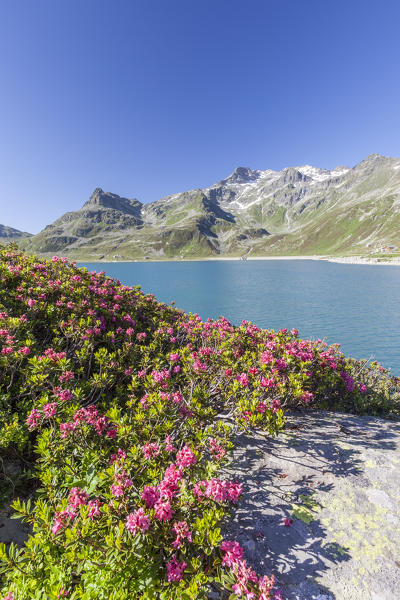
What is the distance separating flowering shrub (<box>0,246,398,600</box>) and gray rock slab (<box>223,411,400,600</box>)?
509mm

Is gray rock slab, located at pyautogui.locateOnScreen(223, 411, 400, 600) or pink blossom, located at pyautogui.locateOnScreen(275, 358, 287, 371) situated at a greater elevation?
pink blossom, located at pyautogui.locateOnScreen(275, 358, 287, 371)

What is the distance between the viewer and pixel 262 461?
576 centimetres

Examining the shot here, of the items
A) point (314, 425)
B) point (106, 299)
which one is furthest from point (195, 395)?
point (106, 299)

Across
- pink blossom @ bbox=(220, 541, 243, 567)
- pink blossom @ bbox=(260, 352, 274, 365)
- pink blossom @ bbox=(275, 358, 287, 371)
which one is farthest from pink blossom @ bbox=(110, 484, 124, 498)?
pink blossom @ bbox=(275, 358, 287, 371)

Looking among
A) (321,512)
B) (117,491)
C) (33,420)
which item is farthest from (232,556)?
(33,420)

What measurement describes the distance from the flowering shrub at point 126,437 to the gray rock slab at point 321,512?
51 centimetres

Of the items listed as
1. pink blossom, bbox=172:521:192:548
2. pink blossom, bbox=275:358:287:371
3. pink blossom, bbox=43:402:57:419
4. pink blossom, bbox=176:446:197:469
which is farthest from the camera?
pink blossom, bbox=275:358:287:371

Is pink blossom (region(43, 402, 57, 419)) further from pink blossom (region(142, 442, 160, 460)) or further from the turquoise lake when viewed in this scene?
the turquoise lake

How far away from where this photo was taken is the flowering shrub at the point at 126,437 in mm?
3010

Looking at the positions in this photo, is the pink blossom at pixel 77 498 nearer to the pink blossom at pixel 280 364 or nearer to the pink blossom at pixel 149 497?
the pink blossom at pixel 149 497

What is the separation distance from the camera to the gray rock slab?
11.5 feet

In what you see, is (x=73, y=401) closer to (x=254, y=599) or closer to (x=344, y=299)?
(x=254, y=599)

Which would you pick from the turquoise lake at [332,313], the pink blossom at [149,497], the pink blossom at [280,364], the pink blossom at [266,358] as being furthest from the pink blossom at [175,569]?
the turquoise lake at [332,313]

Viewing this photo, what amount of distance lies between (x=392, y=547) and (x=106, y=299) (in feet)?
37.0
